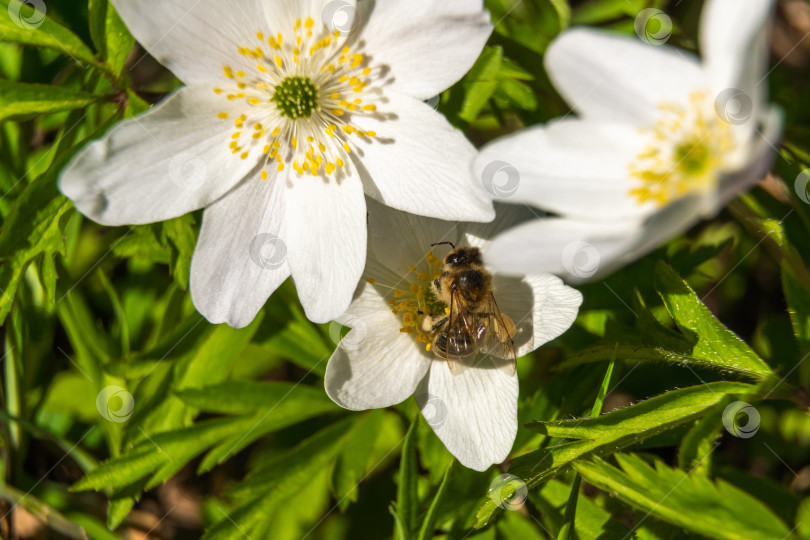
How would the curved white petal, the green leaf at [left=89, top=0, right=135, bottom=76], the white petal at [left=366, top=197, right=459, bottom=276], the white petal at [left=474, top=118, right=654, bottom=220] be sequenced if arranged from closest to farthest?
the white petal at [left=474, top=118, right=654, bottom=220] < the curved white petal < the green leaf at [left=89, top=0, right=135, bottom=76] < the white petal at [left=366, top=197, right=459, bottom=276]

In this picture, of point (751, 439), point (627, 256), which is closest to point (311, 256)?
point (627, 256)

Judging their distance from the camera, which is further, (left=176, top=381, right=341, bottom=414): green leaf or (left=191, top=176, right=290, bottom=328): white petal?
(left=176, top=381, right=341, bottom=414): green leaf

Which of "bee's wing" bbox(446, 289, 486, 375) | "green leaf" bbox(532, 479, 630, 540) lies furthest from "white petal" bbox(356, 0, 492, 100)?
"green leaf" bbox(532, 479, 630, 540)

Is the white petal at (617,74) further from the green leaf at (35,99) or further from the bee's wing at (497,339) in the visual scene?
the green leaf at (35,99)

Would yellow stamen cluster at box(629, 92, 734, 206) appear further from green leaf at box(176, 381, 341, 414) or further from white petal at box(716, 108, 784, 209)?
green leaf at box(176, 381, 341, 414)

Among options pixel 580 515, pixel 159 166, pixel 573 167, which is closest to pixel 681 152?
pixel 573 167

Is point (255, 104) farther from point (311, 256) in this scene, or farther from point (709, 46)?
point (709, 46)
